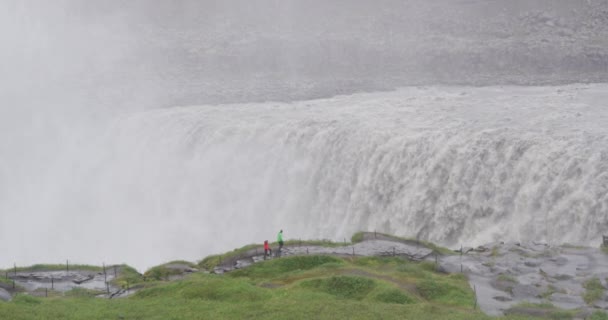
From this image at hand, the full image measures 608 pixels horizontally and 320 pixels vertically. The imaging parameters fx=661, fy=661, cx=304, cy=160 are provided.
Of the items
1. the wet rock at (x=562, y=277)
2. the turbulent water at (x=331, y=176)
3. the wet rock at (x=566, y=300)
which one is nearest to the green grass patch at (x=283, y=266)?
the wet rock at (x=562, y=277)

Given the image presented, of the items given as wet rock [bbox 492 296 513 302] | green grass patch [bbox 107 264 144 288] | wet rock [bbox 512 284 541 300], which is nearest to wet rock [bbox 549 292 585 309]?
wet rock [bbox 512 284 541 300]

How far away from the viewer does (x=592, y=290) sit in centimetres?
2169

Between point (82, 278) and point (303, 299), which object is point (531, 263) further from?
point (82, 278)

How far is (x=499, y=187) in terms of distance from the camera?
3362cm

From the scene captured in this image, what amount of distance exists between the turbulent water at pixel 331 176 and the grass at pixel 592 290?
7073 mm

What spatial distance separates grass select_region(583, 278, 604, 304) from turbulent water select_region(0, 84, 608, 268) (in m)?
7.07

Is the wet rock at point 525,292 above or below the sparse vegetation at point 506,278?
below

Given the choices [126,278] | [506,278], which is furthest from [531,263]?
[126,278]

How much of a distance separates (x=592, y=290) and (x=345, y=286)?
811 cm

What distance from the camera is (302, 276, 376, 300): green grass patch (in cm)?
2231

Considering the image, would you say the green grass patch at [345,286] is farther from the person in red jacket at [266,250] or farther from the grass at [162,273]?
the grass at [162,273]

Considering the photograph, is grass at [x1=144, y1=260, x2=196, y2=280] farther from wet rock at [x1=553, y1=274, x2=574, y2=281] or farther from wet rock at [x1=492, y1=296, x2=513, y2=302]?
wet rock at [x1=553, y1=274, x2=574, y2=281]

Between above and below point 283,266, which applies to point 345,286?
below

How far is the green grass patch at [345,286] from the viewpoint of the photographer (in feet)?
73.2
